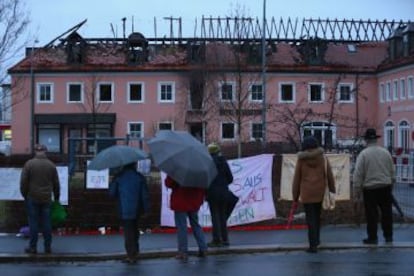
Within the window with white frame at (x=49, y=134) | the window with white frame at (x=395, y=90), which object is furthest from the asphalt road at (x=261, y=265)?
the window with white frame at (x=49, y=134)

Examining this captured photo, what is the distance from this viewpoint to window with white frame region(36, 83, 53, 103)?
207 feet

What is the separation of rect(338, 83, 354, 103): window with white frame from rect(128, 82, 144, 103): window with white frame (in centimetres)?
1641

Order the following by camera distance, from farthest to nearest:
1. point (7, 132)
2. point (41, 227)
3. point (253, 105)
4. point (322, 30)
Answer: point (7, 132)
point (322, 30)
point (253, 105)
point (41, 227)

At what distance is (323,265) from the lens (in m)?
11.1

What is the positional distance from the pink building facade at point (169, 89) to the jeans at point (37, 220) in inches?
1811

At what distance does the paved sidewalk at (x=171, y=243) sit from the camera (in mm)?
12688

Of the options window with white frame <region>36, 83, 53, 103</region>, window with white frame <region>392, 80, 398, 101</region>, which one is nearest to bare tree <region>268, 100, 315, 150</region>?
window with white frame <region>392, 80, 398, 101</region>

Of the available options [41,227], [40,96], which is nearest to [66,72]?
[40,96]

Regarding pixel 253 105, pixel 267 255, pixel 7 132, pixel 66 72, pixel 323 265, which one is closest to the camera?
pixel 323 265

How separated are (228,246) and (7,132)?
104 m

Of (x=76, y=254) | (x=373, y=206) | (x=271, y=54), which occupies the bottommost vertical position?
(x=76, y=254)

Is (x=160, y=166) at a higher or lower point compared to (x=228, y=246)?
higher

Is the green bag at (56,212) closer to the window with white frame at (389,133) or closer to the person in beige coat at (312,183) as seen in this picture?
the person in beige coat at (312,183)

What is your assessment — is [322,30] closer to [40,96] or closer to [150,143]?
[40,96]
